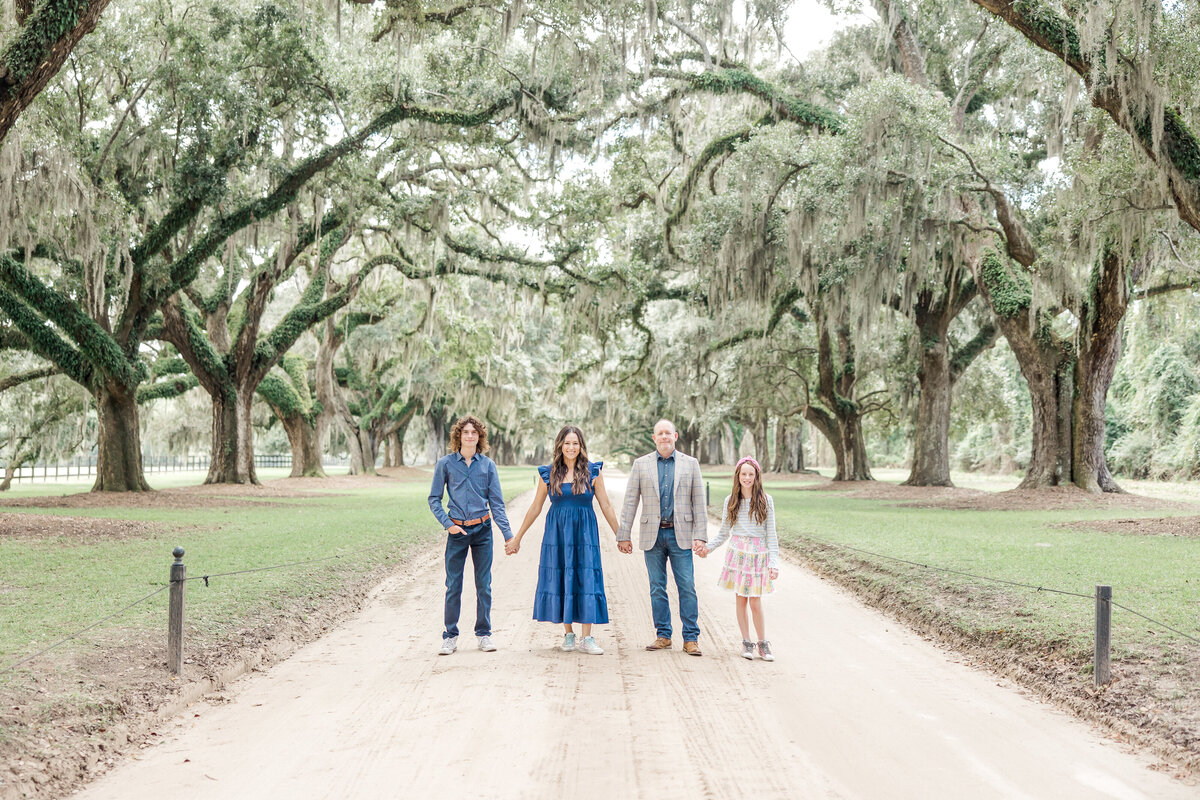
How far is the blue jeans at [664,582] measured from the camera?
6.38m

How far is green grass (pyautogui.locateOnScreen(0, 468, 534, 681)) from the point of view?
22.1 feet

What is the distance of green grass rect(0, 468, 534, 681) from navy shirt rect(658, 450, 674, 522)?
11.2 feet

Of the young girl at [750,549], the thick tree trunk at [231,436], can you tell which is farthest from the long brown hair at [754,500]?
the thick tree trunk at [231,436]

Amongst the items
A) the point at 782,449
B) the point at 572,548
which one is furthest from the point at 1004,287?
the point at 782,449

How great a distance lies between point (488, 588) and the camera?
6609 millimetres

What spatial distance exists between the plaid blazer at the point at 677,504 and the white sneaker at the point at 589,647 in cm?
74

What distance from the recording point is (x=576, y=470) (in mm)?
6320

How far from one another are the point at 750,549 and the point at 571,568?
1277mm

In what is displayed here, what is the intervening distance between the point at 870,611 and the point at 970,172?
11.0 meters

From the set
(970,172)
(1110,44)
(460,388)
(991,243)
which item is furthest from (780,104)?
(460,388)

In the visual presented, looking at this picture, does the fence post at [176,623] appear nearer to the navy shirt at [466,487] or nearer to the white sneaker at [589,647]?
the navy shirt at [466,487]

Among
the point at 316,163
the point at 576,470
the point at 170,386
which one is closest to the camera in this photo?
the point at 576,470

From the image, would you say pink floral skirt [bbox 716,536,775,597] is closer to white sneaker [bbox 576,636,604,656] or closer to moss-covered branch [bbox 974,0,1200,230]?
white sneaker [bbox 576,636,604,656]

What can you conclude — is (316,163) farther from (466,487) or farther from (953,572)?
(953,572)
